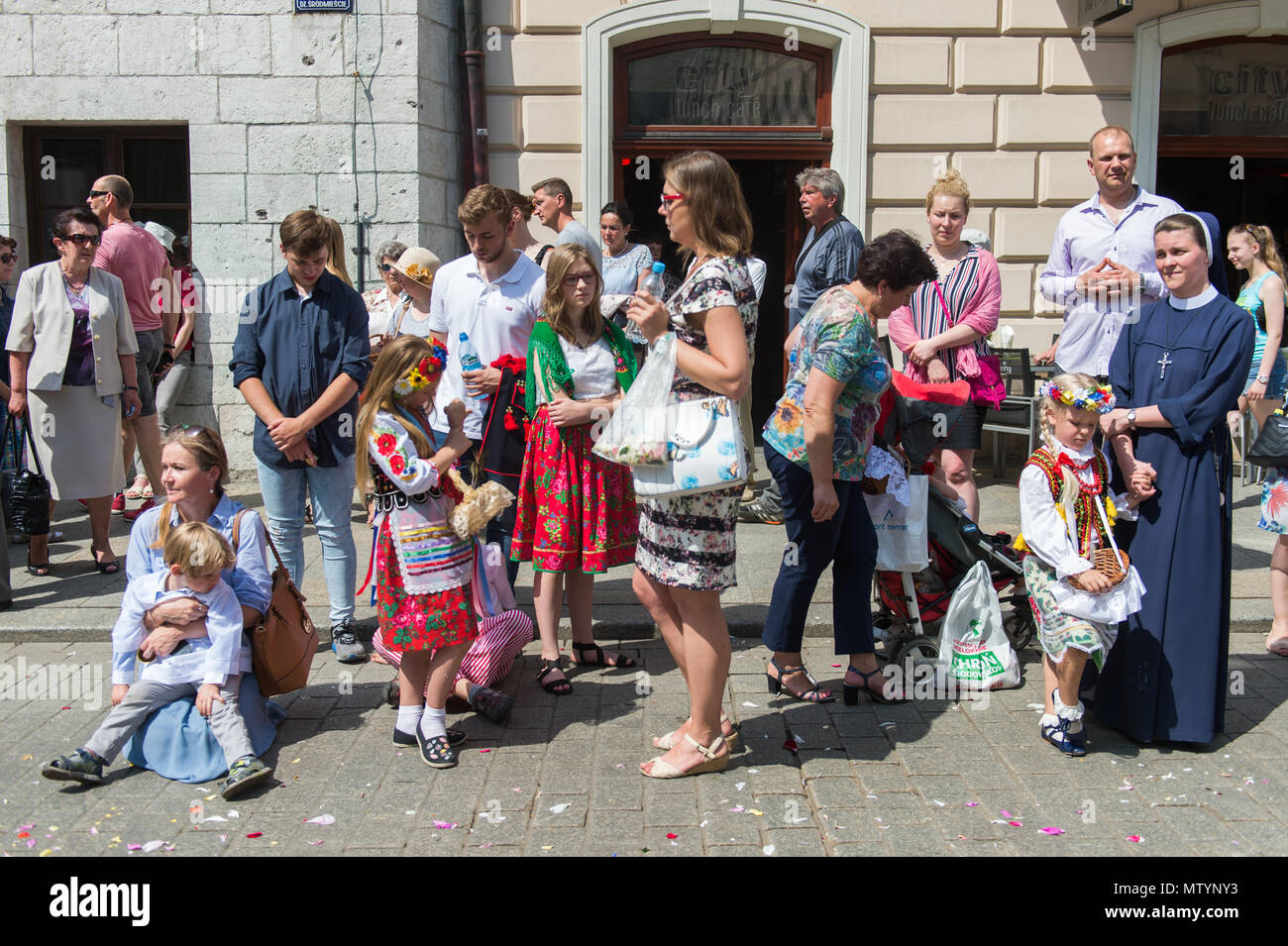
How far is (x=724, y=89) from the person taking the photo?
988 cm

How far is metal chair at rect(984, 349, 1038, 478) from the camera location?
29.6 ft

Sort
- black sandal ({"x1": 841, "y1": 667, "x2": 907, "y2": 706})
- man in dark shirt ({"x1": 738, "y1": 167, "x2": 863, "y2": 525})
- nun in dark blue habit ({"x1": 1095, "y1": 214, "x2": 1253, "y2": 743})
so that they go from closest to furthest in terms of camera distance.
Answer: nun in dark blue habit ({"x1": 1095, "y1": 214, "x2": 1253, "y2": 743}), black sandal ({"x1": 841, "y1": 667, "x2": 907, "y2": 706}), man in dark shirt ({"x1": 738, "y1": 167, "x2": 863, "y2": 525})

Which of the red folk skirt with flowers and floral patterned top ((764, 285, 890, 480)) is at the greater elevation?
floral patterned top ((764, 285, 890, 480))

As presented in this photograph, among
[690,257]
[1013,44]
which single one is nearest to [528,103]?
[1013,44]

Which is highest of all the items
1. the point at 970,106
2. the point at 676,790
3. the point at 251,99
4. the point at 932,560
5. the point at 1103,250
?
the point at 970,106

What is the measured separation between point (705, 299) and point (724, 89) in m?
6.60

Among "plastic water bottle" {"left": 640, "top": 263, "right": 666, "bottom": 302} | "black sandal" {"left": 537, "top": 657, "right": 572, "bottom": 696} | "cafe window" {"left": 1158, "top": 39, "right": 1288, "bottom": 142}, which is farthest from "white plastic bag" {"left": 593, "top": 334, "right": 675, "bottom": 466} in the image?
"cafe window" {"left": 1158, "top": 39, "right": 1288, "bottom": 142}

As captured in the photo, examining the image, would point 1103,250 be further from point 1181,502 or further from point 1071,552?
point 1071,552

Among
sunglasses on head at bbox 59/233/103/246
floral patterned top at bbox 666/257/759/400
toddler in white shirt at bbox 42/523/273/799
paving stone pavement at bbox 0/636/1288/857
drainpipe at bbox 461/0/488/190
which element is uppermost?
drainpipe at bbox 461/0/488/190

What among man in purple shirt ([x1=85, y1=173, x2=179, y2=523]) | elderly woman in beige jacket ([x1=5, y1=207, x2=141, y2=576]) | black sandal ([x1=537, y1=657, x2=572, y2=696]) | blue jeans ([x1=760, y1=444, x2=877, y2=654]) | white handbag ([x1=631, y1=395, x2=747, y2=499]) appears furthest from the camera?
man in purple shirt ([x1=85, y1=173, x2=179, y2=523])

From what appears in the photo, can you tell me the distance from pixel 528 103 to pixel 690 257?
5603 millimetres

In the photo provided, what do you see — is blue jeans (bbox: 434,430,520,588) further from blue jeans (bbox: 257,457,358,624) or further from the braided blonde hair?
the braided blonde hair

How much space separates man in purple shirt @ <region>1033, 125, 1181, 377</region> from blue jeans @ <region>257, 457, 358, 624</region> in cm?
369

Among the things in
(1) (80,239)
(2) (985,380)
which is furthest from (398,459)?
(1) (80,239)
